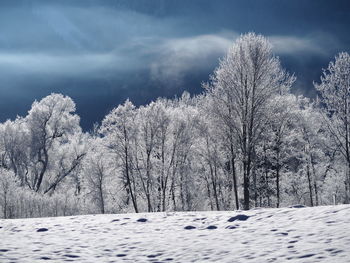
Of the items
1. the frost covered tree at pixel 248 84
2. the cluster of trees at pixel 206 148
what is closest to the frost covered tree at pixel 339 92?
the cluster of trees at pixel 206 148

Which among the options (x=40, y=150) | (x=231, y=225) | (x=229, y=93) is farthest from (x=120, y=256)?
(x=40, y=150)

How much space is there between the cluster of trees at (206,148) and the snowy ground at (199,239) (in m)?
8.13

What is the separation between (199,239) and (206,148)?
21330 mm

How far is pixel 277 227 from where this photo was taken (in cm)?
903

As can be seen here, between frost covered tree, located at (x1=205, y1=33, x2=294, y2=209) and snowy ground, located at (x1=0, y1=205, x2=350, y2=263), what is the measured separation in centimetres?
832

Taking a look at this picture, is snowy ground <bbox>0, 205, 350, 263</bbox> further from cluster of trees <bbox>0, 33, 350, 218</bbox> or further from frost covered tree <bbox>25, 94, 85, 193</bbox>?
frost covered tree <bbox>25, 94, 85, 193</bbox>

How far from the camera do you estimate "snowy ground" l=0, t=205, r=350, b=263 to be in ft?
23.9

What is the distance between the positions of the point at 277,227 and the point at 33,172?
40509 mm

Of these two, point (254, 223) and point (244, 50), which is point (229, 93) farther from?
point (254, 223)

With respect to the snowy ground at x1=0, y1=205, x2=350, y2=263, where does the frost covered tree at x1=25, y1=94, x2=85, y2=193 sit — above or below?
above

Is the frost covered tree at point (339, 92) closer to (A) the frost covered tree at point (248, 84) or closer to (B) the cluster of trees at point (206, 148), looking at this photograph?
(B) the cluster of trees at point (206, 148)

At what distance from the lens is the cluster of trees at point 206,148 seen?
778 inches

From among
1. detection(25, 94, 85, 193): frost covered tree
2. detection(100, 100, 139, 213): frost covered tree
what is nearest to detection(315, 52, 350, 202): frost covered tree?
detection(100, 100, 139, 213): frost covered tree

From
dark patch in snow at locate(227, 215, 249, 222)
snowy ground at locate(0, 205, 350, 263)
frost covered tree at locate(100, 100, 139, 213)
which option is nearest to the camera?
snowy ground at locate(0, 205, 350, 263)
